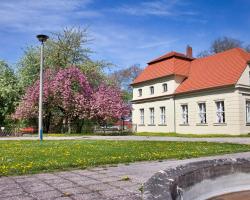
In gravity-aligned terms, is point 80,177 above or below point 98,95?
below

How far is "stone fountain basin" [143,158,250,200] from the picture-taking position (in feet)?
13.2

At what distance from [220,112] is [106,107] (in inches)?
423

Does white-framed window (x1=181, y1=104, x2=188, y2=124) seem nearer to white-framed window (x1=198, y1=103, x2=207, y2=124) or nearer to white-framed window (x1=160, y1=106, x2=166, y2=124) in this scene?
white-framed window (x1=198, y1=103, x2=207, y2=124)

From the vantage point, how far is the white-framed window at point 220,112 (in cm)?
3036

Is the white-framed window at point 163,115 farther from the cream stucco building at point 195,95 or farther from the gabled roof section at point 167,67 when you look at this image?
the gabled roof section at point 167,67

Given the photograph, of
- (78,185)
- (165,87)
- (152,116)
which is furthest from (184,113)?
(78,185)

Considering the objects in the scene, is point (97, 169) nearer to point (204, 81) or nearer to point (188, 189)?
point (188, 189)

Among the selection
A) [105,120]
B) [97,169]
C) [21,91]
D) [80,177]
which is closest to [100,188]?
[80,177]

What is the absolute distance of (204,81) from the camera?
32781mm

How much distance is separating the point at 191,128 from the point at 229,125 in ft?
16.1

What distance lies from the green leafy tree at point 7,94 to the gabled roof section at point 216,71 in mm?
18846

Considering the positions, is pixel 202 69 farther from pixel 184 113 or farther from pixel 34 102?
pixel 34 102

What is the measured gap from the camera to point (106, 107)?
3269cm

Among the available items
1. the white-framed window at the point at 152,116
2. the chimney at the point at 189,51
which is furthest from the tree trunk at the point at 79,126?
the chimney at the point at 189,51
